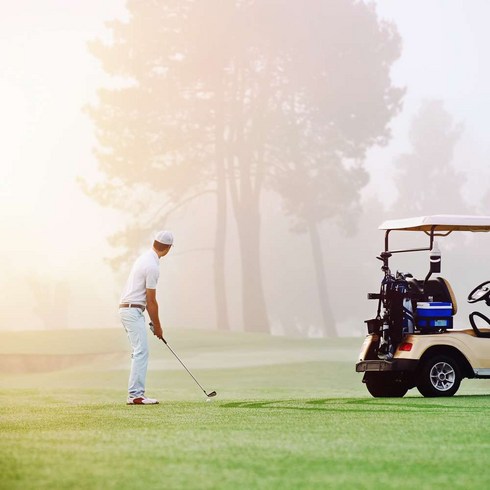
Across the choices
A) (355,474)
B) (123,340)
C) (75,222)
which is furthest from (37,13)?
(355,474)

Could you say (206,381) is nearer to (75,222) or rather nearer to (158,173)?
(158,173)

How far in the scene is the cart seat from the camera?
15047mm

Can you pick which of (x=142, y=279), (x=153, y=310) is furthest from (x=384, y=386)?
(x=142, y=279)

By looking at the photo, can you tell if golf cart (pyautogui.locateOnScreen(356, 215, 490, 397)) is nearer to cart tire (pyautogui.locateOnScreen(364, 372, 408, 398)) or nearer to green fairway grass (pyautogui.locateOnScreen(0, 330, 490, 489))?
green fairway grass (pyautogui.locateOnScreen(0, 330, 490, 489))

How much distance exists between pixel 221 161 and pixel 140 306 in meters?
36.5

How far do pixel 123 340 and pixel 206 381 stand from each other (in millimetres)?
11056

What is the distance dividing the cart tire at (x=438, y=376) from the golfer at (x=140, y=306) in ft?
10.6

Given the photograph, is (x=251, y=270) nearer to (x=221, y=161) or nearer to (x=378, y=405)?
(x=221, y=161)

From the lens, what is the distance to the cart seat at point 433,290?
592 inches

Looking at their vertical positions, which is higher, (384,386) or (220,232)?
(220,232)

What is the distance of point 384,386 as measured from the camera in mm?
16031

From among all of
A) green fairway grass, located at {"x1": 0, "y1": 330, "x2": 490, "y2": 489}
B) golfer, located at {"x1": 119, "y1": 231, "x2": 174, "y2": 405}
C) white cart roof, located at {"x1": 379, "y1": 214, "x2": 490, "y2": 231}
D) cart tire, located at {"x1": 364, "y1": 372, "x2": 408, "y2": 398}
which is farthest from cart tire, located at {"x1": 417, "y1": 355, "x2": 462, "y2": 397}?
golfer, located at {"x1": 119, "y1": 231, "x2": 174, "y2": 405}

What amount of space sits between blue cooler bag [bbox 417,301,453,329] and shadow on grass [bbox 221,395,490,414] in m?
0.89

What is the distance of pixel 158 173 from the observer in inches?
2021
